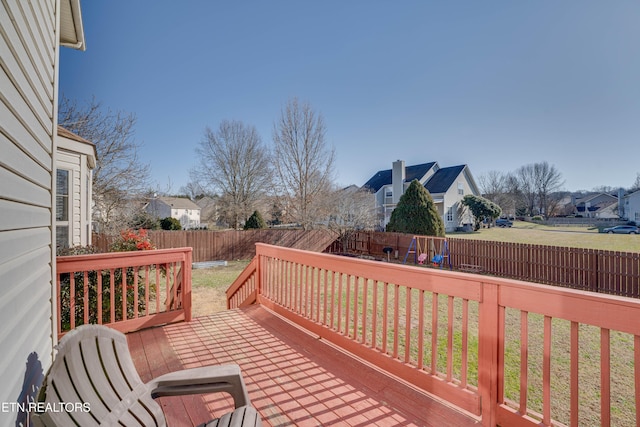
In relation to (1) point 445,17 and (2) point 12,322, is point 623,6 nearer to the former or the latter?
(1) point 445,17

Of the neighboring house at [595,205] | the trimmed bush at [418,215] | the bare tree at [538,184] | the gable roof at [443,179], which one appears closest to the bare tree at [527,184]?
the bare tree at [538,184]

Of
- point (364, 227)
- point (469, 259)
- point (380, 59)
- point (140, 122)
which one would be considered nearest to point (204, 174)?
point (140, 122)

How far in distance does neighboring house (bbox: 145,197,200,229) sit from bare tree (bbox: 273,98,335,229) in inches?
837

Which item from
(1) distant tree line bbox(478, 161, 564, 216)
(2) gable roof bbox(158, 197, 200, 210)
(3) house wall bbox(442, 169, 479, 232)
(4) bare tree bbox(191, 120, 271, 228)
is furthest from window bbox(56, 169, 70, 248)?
(1) distant tree line bbox(478, 161, 564, 216)

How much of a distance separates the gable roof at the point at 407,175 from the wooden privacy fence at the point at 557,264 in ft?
51.8

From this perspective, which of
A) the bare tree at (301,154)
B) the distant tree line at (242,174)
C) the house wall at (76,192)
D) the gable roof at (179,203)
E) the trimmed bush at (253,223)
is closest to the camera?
the house wall at (76,192)

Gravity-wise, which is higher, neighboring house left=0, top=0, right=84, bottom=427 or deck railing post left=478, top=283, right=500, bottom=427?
neighboring house left=0, top=0, right=84, bottom=427

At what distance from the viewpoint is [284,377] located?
2691mm

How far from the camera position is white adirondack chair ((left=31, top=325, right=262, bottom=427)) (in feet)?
3.70

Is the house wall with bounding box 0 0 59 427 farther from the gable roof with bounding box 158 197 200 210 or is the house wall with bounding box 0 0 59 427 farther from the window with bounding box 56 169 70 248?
the gable roof with bounding box 158 197 200 210

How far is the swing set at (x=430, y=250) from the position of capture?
11500 millimetres

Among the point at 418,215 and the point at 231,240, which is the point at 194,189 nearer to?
the point at 231,240

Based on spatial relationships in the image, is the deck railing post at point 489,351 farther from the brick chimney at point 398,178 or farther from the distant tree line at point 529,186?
the distant tree line at point 529,186

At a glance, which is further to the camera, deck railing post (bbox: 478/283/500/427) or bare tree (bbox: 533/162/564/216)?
bare tree (bbox: 533/162/564/216)
